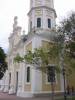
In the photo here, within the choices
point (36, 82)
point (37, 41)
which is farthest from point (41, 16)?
point (36, 82)

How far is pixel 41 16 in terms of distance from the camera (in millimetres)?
31703

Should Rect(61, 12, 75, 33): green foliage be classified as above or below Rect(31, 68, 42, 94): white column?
above

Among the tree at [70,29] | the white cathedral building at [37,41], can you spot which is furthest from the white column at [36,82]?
the tree at [70,29]

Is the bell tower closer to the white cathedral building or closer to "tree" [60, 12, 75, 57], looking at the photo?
the white cathedral building

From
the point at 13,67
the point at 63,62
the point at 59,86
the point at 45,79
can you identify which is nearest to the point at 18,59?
the point at 63,62

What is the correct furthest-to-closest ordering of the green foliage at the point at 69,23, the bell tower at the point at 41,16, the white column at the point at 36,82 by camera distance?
the bell tower at the point at 41,16, the white column at the point at 36,82, the green foliage at the point at 69,23

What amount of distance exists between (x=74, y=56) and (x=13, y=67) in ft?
67.8

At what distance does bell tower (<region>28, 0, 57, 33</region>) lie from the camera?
3139 cm

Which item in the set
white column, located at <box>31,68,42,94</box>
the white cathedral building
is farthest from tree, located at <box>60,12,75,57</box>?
white column, located at <box>31,68,42,94</box>

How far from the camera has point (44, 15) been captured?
31.6 m

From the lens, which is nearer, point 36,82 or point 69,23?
point 69,23

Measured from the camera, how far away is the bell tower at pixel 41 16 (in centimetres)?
3139

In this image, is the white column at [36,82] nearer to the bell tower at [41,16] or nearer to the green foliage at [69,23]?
the bell tower at [41,16]

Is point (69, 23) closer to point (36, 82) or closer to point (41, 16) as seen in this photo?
point (36, 82)
